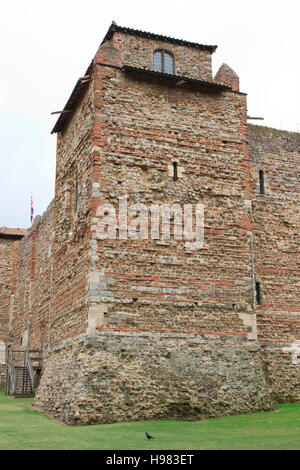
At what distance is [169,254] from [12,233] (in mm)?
16644

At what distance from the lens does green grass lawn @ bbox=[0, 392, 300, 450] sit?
8875 mm

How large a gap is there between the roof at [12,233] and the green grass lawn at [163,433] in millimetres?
16240

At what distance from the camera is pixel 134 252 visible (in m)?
13.4

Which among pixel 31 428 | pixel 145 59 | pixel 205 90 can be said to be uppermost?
pixel 145 59

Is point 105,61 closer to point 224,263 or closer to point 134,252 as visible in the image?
point 134,252

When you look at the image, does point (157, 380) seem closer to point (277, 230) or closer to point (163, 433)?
point (163, 433)

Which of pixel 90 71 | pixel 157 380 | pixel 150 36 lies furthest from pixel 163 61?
pixel 157 380

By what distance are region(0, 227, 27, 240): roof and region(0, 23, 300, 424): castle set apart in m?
11.9

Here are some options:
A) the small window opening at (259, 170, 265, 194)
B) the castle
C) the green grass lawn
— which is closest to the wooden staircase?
the castle

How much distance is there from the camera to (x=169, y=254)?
45.0 feet

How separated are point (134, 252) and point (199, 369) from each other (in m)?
3.25

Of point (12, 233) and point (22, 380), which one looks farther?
point (12, 233)
